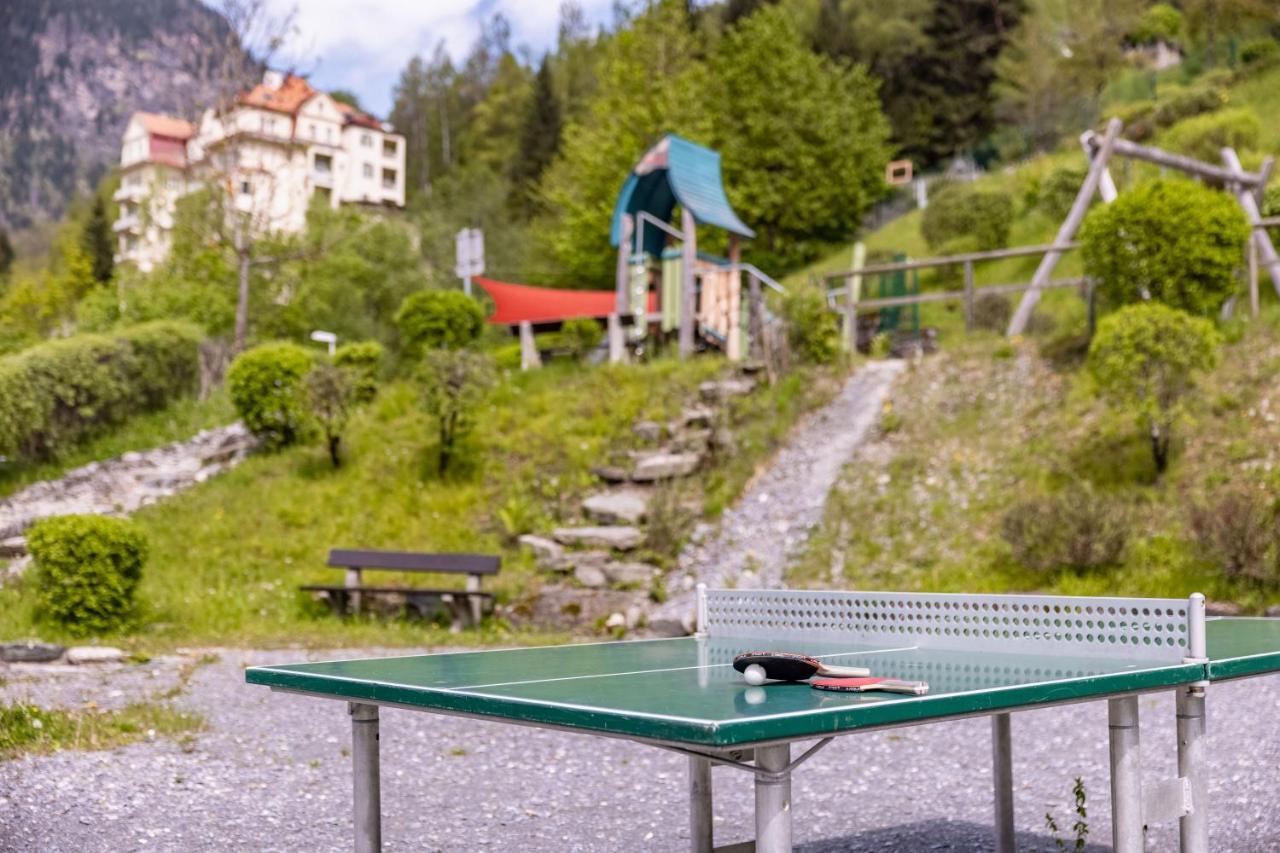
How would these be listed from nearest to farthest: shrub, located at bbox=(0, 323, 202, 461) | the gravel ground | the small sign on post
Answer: the gravel ground
shrub, located at bbox=(0, 323, 202, 461)
the small sign on post

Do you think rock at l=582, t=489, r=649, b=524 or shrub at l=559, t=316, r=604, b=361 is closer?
rock at l=582, t=489, r=649, b=524

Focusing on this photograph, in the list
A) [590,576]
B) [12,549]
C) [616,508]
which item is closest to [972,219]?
[616,508]

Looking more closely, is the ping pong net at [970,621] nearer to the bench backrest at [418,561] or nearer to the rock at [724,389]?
the bench backrest at [418,561]

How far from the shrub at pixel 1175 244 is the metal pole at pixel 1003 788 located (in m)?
10.7

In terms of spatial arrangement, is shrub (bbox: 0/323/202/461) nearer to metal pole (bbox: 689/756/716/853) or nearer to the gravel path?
the gravel path

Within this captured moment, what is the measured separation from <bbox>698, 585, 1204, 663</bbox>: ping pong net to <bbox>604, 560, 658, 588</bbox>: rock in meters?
7.82

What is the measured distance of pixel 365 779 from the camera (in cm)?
380

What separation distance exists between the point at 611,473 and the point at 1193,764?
11353 mm

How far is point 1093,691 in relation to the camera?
119 inches

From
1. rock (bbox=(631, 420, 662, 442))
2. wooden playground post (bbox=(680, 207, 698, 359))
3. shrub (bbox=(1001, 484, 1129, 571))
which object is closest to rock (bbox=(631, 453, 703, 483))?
rock (bbox=(631, 420, 662, 442))

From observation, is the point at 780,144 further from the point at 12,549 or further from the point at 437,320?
the point at 12,549

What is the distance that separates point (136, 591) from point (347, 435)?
4.93 m

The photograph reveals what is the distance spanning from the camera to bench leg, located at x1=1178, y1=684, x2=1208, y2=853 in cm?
372

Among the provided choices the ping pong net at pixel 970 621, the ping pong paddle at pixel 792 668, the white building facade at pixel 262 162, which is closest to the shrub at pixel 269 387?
the white building facade at pixel 262 162
